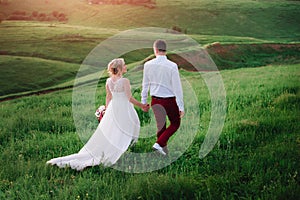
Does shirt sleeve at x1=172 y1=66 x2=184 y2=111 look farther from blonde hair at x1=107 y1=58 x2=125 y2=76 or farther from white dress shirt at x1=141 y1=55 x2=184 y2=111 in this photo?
blonde hair at x1=107 y1=58 x2=125 y2=76

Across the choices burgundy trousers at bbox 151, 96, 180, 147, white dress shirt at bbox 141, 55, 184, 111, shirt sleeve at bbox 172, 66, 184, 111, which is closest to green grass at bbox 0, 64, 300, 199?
burgundy trousers at bbox 151, 96, 180, 147

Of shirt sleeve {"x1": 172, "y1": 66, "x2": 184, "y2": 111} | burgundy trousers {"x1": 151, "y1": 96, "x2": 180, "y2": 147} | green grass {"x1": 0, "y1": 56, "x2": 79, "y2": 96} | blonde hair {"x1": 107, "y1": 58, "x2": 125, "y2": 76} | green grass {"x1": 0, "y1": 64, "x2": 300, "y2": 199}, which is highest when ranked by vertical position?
blonde hair {"x1": 107, "y1": 58, "x2": 125, "y2": 76}

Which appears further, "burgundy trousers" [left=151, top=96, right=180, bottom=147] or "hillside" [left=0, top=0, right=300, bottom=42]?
"hillside" [left=0, top=0, right=300, bottom=42]

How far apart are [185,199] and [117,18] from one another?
111271 millimetres

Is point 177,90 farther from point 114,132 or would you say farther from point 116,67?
point 114,132

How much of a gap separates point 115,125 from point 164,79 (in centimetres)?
164

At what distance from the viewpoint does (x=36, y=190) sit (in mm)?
5578

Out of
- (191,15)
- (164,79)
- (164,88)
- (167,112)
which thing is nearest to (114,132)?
(167,112)

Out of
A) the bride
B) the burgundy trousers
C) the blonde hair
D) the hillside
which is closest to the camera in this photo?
the burgundy trousers

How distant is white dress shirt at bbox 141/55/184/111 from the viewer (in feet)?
23.2

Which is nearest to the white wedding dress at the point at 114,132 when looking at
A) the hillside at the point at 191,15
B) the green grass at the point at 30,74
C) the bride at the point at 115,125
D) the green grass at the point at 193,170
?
the bride at the point at 115,125

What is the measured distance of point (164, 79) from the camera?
283 inches

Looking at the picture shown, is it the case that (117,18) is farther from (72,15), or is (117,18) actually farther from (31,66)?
(31,66)

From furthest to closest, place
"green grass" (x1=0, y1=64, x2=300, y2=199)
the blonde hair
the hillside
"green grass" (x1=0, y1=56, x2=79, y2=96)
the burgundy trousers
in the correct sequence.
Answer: the hillside, "green grass" (x1=0, y1=56, x2=79, y2=96), the blonde hair, the burgundy trousers, "green grass" (x1=0, y1=64, x2=300, y2=199)
